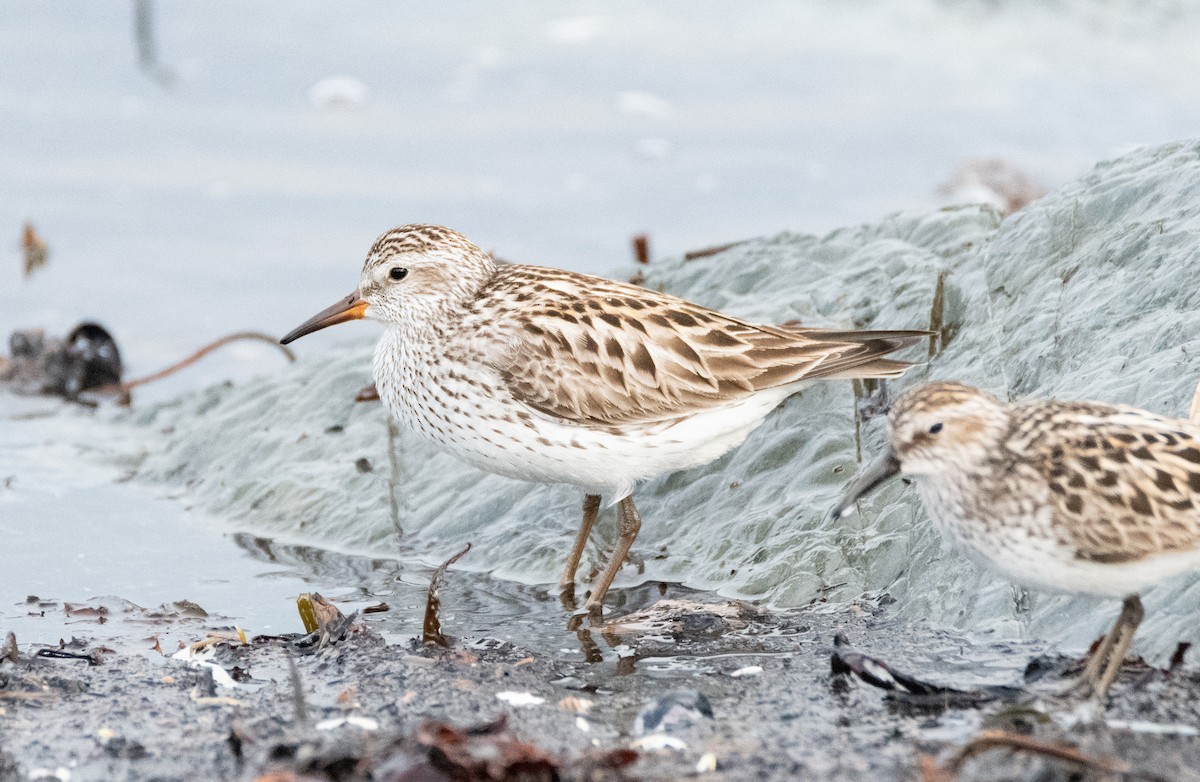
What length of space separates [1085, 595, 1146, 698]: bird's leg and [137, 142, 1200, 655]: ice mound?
0.37 metres

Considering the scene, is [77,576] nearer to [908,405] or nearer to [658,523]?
[658,523]

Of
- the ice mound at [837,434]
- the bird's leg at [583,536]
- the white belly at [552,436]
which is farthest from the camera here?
the bird's leg at [583,536]

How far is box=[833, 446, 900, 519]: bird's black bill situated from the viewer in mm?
4734

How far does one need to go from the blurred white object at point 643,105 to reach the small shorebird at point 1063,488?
9.53 m

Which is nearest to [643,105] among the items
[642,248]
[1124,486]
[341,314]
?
[642,248]

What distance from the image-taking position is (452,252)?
6.86m

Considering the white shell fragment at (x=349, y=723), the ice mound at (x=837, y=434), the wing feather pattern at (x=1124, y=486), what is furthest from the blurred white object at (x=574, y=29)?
the white shell fragment at (x=349, y=723)

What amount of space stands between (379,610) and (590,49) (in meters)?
9.89

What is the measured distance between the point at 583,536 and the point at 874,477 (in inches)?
84.2

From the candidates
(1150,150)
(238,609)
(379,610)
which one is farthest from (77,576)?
(1150,150)

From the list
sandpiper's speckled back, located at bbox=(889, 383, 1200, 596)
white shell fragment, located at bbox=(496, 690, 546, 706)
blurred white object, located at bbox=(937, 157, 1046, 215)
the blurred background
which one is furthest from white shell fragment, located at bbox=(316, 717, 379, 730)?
blurred white object, located at bbox=(937, 157, 1046, 215)

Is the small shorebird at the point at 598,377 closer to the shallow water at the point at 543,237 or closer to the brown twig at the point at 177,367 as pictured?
the shallow water at the point at 543,237

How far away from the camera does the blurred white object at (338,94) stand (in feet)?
46.2

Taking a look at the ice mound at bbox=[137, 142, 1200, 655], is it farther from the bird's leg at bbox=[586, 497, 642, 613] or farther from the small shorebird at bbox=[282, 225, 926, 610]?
the small shorebird at bbox=[282, 225, 926, 610]
